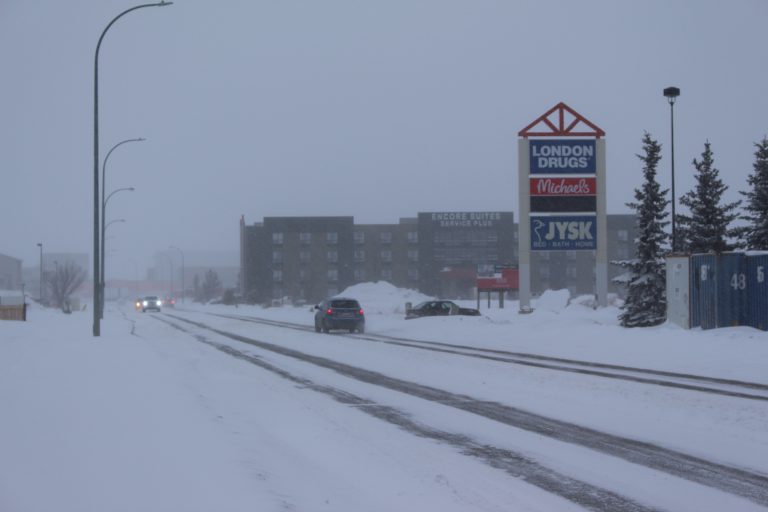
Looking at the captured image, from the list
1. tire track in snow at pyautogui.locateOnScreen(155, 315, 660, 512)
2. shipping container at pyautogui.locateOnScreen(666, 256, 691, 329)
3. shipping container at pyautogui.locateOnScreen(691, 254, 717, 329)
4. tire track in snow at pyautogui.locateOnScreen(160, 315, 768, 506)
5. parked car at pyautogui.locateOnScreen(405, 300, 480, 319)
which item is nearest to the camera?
tire track in snow at pyautogui.locateOnScreen(155, 315, 660, 512)

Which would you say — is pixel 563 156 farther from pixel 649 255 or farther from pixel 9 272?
pixel 9 272

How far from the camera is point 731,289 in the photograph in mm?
24234

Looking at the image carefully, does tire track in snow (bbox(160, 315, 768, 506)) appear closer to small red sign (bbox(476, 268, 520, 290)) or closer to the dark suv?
the dark suv

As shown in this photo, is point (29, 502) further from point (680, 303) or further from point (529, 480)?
point (680, 303)

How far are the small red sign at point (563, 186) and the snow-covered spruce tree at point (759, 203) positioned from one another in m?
7.15

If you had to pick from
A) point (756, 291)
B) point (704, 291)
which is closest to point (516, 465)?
point (756, 291)

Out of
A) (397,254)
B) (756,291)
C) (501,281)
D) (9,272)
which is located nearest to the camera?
(756,291)

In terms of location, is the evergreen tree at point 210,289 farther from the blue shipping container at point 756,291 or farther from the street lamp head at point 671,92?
the blue shipping container at point 756,291

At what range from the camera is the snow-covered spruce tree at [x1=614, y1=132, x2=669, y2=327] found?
32188 millimetres

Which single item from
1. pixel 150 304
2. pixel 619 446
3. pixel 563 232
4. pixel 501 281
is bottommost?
pixel 150 304

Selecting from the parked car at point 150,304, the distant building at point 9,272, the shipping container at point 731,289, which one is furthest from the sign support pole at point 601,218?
the distant building at point 9,272

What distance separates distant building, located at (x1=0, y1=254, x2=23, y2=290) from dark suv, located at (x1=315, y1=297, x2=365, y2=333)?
114m

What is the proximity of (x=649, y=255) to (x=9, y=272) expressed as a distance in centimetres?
13482

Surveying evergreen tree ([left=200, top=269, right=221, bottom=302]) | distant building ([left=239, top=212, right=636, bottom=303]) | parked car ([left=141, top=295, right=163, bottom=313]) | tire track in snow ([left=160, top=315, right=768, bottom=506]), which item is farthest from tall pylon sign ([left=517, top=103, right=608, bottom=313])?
evergreen tree ([left=200, top=269, right=221, bottom=302])
